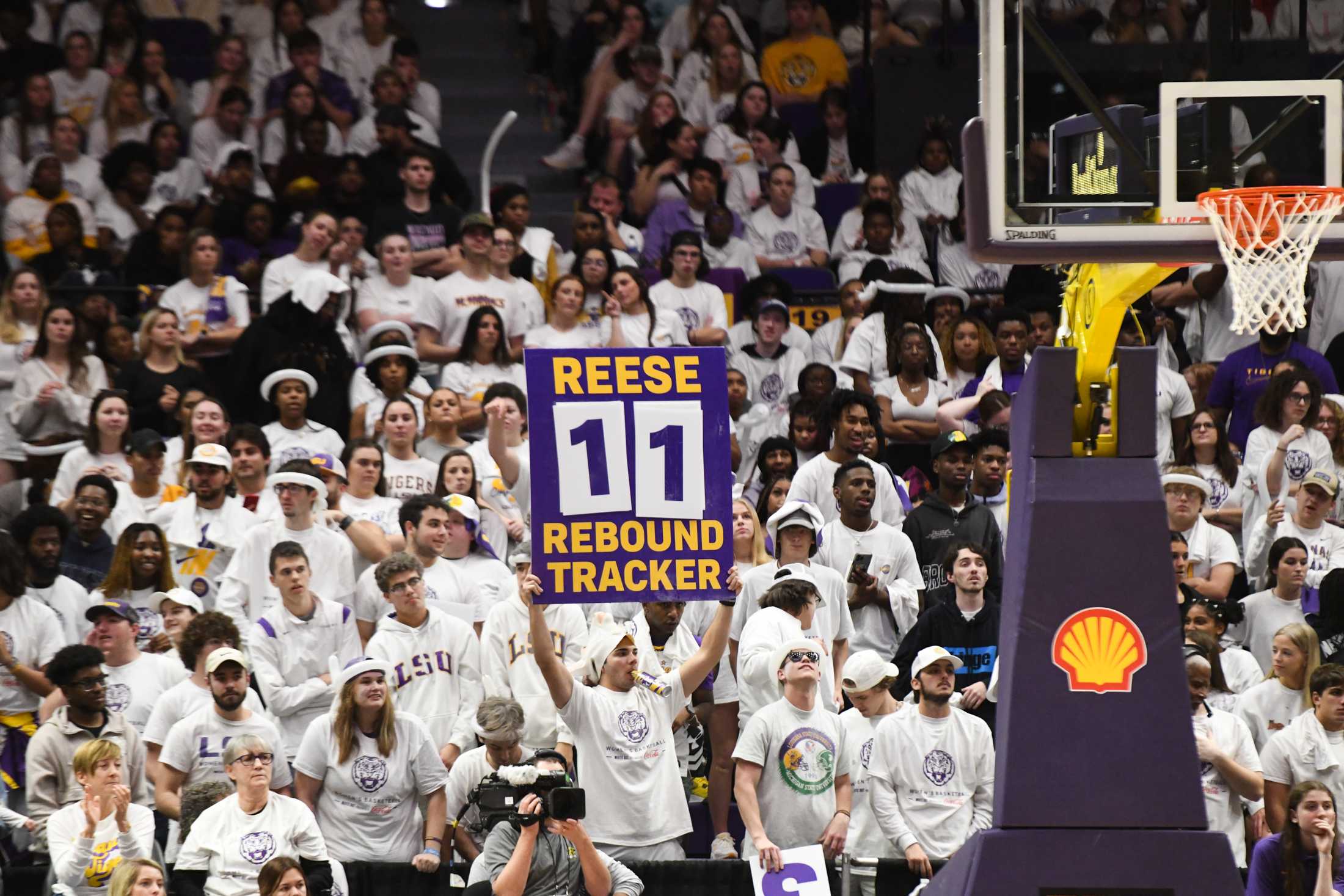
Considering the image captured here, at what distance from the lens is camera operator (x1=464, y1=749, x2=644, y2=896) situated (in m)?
9.28

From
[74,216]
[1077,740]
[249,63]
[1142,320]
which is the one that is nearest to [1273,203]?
[1077,740]

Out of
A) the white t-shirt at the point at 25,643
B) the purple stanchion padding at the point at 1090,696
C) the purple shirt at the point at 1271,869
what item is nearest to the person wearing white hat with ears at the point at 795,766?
the purple shirt at the point at 1271,869

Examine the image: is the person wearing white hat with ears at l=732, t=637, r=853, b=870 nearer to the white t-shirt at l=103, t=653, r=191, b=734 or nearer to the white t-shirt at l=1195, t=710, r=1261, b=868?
the white t-shirt at l=1195, t=710, r=1261, b=868

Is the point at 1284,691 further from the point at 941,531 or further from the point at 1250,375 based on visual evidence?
the point at 1250,375

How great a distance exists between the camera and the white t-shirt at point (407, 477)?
1265 centimetres

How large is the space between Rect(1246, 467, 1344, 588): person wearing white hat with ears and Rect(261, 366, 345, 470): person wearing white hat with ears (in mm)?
6031

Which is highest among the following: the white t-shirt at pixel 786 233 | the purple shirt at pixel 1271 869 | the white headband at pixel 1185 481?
the white t-shirt at pixel 786 233

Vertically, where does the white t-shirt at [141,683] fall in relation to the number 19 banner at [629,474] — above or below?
below

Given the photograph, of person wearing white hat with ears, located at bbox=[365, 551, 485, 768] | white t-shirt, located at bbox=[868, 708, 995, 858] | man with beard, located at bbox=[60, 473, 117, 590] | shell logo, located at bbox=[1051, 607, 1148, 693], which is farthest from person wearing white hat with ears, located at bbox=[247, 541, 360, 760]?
shell logo, located at bbox=[1051, 607, 1148, 693]

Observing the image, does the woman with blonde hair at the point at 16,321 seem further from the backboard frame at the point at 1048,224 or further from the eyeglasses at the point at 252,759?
the backboard frame at the point at 1048,224

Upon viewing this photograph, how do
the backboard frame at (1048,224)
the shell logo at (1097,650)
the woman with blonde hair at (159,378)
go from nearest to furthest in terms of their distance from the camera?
the backboard frame at (1048,224)
the shell logo at (1097,650)
the woman with blonde hair at (159,378)

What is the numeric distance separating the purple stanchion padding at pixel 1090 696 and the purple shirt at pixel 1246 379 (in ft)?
20.9

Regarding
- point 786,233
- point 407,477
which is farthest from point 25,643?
point 786,233

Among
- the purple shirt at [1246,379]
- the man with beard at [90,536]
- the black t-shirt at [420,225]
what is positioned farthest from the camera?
the black t-shirt at [420,225]
